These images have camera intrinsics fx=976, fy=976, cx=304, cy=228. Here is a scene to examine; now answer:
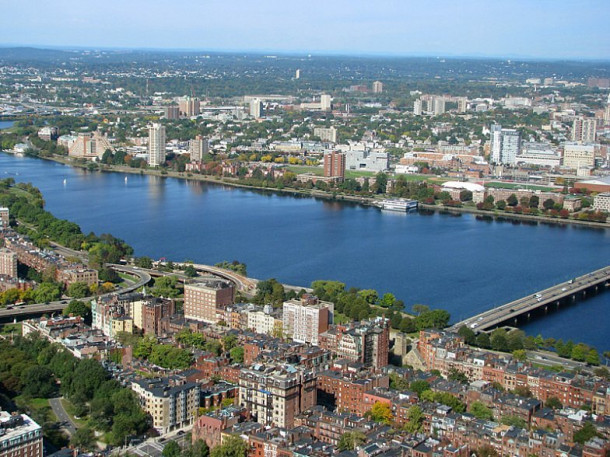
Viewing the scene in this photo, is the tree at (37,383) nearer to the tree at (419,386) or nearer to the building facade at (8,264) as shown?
the tree at (419,386)

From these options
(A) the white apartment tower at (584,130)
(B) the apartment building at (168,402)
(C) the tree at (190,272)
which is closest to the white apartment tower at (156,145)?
(A) the white apartment tower at (584,130)

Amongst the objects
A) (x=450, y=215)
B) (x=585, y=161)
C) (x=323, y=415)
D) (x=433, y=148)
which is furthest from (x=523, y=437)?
(x=433, y=148)

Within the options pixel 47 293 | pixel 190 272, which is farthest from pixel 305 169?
pixel 47 293

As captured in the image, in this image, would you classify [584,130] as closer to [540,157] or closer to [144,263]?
[540,157]

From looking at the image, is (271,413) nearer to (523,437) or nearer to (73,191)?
(523,437)

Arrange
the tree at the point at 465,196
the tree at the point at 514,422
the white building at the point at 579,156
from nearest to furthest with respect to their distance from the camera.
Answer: the tree at the point at 514,422, the tree at the point at 465,196, the white building at the point at 579,156

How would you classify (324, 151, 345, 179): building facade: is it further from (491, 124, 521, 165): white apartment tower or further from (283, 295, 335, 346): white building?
(283, 295, 335, 346): white building
